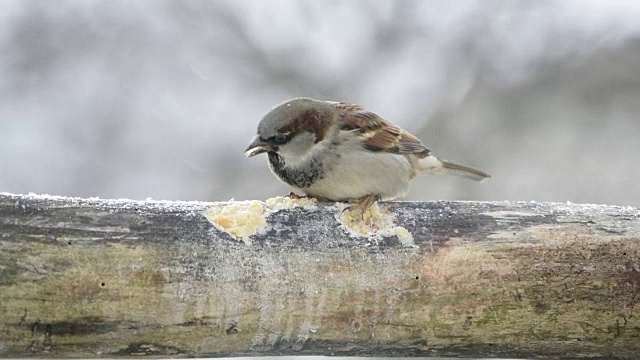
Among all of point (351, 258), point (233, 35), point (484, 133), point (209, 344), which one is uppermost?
point (233, 35)

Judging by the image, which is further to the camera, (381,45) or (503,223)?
(381,45)

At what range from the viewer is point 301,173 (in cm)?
254

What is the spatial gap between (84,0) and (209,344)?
10.8 feet

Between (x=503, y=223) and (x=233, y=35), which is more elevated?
(x=233, y=35)

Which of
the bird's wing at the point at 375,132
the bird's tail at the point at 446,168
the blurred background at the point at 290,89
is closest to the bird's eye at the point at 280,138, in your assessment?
the bird's wing at the point at 375,132

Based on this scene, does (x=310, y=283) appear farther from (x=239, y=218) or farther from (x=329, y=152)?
(x=329, y=152)

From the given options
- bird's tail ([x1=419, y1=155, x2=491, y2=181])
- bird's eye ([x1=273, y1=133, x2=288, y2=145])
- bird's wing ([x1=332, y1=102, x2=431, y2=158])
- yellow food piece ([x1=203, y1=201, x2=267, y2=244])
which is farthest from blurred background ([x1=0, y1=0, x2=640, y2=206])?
yellow food piece ([x1=203, y1=201, x2=267, y2=244])

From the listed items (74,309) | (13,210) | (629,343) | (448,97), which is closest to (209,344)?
(74,309)

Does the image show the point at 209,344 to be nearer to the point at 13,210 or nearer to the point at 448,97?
the point at 13,210

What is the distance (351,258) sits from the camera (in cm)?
207

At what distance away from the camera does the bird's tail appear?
9.91ft

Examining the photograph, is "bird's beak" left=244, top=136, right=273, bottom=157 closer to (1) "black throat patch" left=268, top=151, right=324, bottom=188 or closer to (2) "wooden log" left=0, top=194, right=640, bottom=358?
(1) "black throat patch" left=268, top=151, right=324, bottom=188

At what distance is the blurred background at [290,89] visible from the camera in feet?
15.4

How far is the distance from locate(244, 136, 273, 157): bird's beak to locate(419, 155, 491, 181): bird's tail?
69 cm
